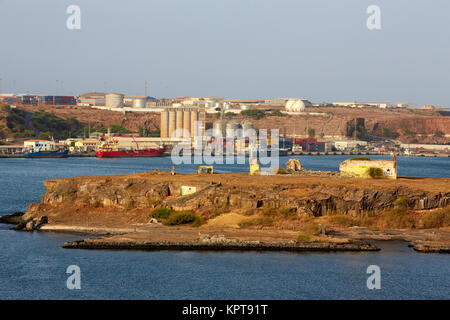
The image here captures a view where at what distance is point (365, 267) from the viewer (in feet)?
113

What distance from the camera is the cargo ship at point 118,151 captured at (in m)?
132

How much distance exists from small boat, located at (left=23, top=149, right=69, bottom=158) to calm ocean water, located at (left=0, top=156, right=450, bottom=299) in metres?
90.3

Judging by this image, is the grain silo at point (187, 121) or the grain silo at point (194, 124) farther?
the grain silo at point (187, 121)

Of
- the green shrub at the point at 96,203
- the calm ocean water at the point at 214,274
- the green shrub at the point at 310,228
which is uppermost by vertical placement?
the green shrub at the point at 96,203

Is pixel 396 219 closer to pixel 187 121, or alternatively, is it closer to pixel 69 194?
pixel 69 194

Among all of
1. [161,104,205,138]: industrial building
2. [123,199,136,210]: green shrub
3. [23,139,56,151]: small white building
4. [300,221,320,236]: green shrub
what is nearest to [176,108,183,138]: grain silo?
[161,104,205,138]: industrial building

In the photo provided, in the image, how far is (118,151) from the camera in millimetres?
134625

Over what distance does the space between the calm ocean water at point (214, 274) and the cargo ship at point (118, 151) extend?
91991 millimetres

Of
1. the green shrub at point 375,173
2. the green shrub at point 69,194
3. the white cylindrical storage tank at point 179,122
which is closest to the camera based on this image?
the green shrub at point 69,194

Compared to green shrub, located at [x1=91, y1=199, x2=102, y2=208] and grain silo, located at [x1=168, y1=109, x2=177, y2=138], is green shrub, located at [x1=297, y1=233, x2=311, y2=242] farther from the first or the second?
grain silo, located at [x1=168, y1=109, x2=177, y2=138]

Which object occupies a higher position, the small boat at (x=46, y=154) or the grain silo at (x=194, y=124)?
the grain silo at (x=194, y=124)

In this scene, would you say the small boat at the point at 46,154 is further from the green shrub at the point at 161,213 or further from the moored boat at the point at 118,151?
the green shrub at the point at 161,213

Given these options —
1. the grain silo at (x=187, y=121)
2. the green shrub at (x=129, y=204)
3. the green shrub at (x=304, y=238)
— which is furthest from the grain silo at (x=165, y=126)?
the green shrub at (x=304, y=238)
